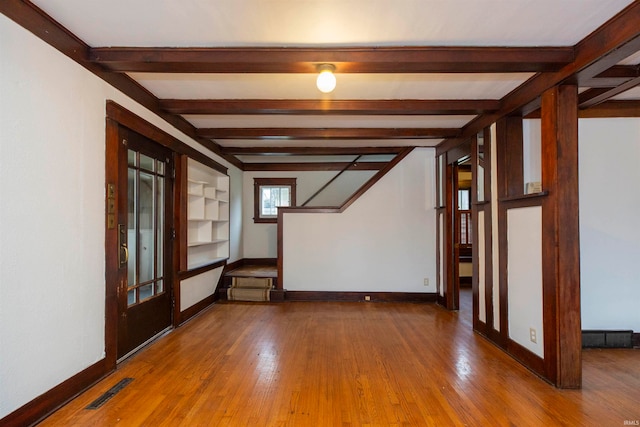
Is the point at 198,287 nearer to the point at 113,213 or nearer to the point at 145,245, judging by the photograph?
the point at 145,245

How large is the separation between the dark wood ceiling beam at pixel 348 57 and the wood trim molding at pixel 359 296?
3826 mm

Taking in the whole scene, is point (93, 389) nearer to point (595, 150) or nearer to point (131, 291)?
point (131, 291)

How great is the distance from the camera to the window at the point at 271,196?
23.8 ft

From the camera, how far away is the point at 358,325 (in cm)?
415

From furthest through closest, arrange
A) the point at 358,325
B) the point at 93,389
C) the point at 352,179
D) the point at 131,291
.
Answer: the point at 352,179 < the point at 358,325 < the point at 131,291 < the point at 93,389

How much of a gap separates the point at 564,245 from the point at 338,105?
237cm

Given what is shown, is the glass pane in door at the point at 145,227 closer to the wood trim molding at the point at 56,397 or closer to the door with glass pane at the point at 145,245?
the door with glass pane at the point at 145,245

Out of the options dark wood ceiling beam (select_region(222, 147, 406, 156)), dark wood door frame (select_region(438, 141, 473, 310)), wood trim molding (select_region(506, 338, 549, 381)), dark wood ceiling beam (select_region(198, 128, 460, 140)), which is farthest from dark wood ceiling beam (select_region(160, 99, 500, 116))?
wood trim molding (select_region(506, 338, 549, 381))

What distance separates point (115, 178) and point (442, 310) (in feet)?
14.7

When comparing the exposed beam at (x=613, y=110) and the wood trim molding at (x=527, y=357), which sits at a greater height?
the exposed beam at (x=613, y=110)

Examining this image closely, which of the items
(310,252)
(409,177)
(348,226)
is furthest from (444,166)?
(310,252)

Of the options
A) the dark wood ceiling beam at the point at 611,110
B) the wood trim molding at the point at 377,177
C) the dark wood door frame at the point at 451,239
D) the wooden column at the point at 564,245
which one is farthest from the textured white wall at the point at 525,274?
the wood trim molding at the point at 377,177

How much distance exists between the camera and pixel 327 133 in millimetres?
4539

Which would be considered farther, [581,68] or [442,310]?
[442,310]
